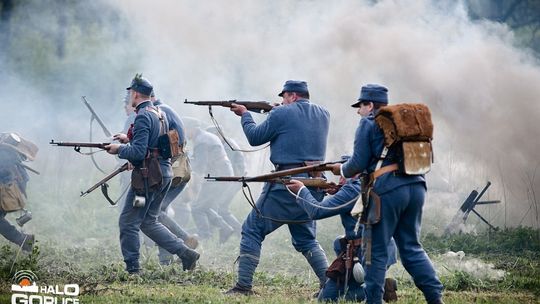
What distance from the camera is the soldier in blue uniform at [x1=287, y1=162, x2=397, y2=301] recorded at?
7.78m

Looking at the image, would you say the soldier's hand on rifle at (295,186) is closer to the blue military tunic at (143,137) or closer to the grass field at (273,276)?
the grass field at (273,276)

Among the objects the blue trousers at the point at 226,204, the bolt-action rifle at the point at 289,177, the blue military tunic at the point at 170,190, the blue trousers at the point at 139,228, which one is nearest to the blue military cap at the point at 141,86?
the blue military tunic at the point at 170,190

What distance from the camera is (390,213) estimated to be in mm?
7004

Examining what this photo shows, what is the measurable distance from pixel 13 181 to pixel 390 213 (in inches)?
277

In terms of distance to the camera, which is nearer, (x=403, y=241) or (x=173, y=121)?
(x=403, y=241)

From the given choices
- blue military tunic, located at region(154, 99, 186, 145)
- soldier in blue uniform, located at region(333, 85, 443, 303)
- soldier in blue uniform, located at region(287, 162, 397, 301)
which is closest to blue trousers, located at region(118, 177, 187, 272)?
blue military tunic, located at region(154, 99, 186, 145)

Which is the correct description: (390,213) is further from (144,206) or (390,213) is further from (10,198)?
(10,198)

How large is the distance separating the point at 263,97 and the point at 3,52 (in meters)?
5.99

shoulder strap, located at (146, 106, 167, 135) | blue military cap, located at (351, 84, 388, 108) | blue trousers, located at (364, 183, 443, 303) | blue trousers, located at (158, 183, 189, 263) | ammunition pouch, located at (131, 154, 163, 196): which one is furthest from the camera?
blue trousers, located at (158, 183, 189, 263)

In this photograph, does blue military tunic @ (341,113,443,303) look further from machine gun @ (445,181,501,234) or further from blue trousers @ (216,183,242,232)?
blue trousers @ (216,183,242,232)

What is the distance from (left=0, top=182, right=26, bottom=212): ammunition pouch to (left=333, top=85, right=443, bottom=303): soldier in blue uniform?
→ 655cm

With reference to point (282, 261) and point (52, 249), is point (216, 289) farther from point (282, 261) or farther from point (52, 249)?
point (52, 249)

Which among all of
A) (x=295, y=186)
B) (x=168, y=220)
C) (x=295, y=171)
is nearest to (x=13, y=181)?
(x=168, y=220)

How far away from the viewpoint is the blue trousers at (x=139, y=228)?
9906 millimetres
